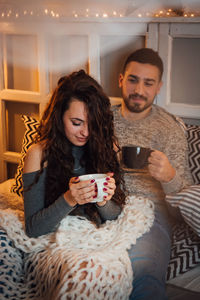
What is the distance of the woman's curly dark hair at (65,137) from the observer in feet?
3.39

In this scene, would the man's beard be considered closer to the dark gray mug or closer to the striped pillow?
the dark gray mug

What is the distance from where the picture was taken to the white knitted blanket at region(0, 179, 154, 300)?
2.65 ft

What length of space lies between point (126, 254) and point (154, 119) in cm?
51

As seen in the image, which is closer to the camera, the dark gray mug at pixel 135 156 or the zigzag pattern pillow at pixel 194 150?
the dark gray mug at pixel 135 156

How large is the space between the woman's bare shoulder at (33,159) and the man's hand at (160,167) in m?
0.32

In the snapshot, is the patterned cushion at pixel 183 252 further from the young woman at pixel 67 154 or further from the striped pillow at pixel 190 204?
the young woman at pixel 67 154

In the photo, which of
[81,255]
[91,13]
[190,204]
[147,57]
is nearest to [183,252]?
[190,204]

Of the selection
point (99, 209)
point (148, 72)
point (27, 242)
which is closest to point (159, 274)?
point (99, 209)

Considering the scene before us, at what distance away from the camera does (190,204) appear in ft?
3.42

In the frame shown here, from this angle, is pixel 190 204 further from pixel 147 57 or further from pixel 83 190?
pixel 147 57

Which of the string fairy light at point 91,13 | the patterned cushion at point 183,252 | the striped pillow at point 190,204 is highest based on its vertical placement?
the string fairy light at point 91,13

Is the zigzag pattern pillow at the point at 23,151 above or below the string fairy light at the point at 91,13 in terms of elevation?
below

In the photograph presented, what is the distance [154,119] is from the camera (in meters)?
1.27

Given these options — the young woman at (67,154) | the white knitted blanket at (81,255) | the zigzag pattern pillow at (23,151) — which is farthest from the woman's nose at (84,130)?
the zigzag pattern pillow at (23,151)
